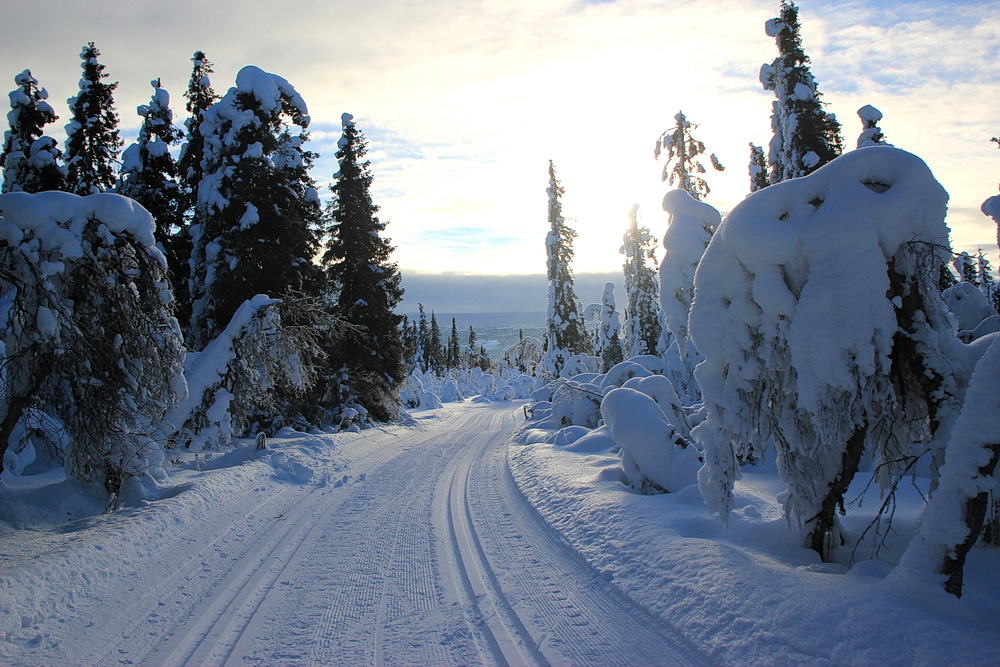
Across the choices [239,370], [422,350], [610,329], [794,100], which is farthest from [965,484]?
[422,350]

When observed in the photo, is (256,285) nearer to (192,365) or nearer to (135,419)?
(192,365)

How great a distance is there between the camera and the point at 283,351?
1295cm

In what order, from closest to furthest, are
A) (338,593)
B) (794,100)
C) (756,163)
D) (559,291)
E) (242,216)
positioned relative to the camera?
(338,593) → (794,100) → (242,216) → (756,163) → (559,291)

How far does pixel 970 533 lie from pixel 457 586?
4.26m

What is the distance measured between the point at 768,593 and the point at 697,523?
2078 mm

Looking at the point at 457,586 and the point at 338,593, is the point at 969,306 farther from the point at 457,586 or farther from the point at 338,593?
the point at 338,593

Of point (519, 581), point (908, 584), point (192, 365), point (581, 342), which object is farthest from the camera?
point (581, 342)

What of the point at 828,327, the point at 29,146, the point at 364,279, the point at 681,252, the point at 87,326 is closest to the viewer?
the point at 828,327

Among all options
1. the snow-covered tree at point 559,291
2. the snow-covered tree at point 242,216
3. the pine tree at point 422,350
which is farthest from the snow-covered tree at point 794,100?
the pine tree at point 422,350

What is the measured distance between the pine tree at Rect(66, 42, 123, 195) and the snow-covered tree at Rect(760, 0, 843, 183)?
859 inches

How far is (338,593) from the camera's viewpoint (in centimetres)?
526

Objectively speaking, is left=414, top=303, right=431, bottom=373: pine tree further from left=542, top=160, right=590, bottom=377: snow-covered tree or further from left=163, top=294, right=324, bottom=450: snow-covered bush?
left=163, top=294, right=324, bottom=450: snow-covered bush

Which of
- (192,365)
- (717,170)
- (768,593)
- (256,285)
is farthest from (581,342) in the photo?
(768,593)

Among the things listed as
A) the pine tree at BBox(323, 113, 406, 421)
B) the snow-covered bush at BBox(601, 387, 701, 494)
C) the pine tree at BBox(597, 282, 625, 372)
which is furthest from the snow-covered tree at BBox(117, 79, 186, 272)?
the pine tree at BBox(597, 282, 625, 372)
